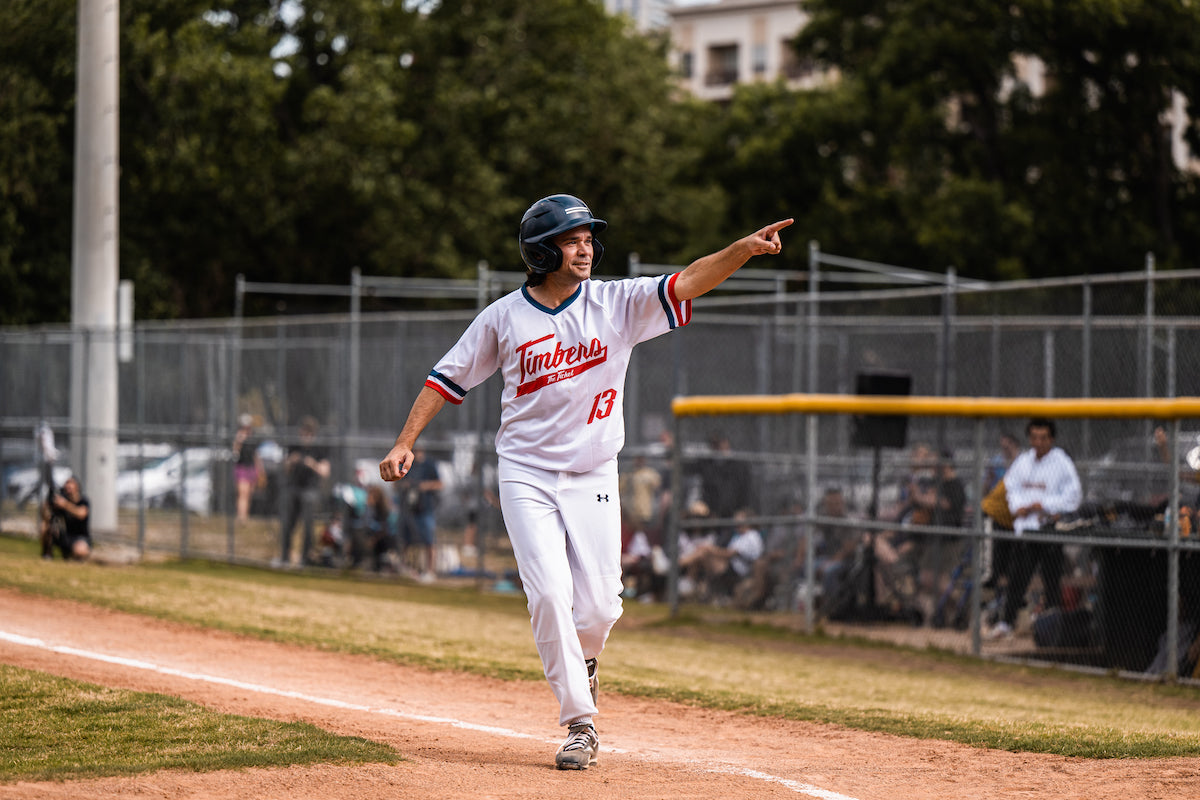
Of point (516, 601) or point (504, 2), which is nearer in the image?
point (516, 601)

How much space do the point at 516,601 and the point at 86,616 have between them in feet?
16.4

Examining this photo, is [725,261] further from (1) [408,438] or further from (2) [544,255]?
(1) [408,438]

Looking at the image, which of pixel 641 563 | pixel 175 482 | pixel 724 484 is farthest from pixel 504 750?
pixel 175 482

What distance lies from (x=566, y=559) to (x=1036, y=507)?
5845 millimetres

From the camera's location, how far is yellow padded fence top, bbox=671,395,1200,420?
31.3ft

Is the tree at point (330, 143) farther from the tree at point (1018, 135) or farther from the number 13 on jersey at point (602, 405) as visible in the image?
the number 13 on jersey at point (602, 405)

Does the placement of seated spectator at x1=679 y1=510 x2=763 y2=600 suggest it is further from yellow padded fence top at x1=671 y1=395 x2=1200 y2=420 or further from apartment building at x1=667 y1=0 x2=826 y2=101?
apartment building at x1=667 y1=0 x2=826 y2=101

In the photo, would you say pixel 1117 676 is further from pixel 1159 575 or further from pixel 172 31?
pixel 172 31

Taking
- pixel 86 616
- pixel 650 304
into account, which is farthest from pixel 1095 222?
pixel 650 304

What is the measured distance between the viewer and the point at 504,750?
19.1 ft

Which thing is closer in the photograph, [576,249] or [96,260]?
[576,249]

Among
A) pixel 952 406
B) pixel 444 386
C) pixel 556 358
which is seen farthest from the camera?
pixel 952 406

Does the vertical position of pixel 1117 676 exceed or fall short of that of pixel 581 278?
it falls short

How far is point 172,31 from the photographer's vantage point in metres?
30.5
